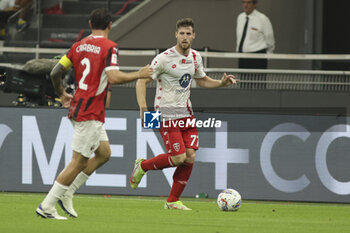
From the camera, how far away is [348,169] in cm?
1383

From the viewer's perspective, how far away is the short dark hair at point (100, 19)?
8.90 m

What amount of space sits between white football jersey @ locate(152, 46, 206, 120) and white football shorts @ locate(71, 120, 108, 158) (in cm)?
230

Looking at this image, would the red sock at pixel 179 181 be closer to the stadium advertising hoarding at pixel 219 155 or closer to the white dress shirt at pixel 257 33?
the stadium advertising hoarding at pixel 219 155

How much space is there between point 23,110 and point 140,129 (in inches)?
78.3

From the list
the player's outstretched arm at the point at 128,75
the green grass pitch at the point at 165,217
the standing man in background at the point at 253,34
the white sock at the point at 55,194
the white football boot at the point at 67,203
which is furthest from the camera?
the standing man in background at the point at 253,34

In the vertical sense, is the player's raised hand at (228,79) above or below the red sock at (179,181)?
above

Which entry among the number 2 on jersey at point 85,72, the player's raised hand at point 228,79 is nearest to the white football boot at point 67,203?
the number 2 on jersey at point 85,72

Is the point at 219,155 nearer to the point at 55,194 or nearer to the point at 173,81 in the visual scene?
the point at 173,81

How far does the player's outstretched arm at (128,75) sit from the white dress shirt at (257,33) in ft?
26.0

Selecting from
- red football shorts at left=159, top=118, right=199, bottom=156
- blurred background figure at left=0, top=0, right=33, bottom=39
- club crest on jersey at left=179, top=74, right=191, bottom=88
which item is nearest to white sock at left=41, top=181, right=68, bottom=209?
red football shorts at left=159, top=118, right=199, bottom=156

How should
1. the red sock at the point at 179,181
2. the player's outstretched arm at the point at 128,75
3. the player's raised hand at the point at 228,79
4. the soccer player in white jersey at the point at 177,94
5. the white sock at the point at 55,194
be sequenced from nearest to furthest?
1. the player's outstretched arm at the point at 128,75
2. the white sock at the point at 55,194
3. the player's raised hand at the point at 228,79
4. the soccer player in white jersey at the point at 177,94
5. the red sock at the point at 179,181

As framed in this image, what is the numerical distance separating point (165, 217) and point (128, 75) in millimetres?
2233

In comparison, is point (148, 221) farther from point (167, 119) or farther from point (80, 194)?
point (80, 194)

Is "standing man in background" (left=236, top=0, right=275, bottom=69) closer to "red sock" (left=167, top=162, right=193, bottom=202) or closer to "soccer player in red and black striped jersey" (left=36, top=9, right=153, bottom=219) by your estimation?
"red sock" (left=167, top=162, right=193, bottom=202)
